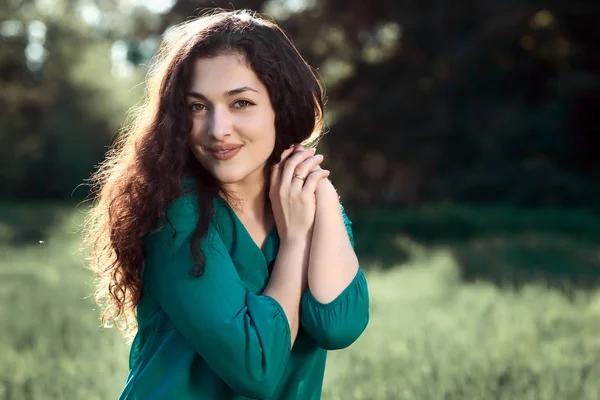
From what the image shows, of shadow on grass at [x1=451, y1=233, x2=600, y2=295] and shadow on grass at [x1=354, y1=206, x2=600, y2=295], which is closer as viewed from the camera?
shadow on grass at [x1=451, y1=233, x2=600, y2=295]

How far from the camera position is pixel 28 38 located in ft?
104

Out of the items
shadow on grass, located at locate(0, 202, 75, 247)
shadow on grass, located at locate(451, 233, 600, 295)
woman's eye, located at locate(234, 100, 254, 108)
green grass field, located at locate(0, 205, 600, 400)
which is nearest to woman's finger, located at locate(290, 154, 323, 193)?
woman's eye, located at locate(234, 100, 254, 108)

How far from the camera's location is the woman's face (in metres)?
1.89

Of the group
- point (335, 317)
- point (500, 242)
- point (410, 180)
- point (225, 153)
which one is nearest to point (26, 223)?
point (500, 242)

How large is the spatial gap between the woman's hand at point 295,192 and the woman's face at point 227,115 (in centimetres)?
8

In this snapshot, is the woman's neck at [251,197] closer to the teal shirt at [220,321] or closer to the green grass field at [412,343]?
the teal shirt at [220,321]

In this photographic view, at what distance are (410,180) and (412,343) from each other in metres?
16.8

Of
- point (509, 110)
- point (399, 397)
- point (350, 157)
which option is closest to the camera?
point (399, 397)

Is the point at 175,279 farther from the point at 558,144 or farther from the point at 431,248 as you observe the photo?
the point at 558,144

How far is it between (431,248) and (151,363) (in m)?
10.4

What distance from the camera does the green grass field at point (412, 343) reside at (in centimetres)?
430

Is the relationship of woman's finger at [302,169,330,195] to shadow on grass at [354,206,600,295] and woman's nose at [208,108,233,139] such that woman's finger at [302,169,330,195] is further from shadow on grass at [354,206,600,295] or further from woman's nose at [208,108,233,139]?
shadow on grass at [354,206,600,295]

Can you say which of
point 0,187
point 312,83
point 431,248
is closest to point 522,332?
point 312,83

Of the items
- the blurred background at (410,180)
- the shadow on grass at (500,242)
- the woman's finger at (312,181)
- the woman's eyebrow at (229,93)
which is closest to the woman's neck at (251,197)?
the woman's finger at (312,181)
